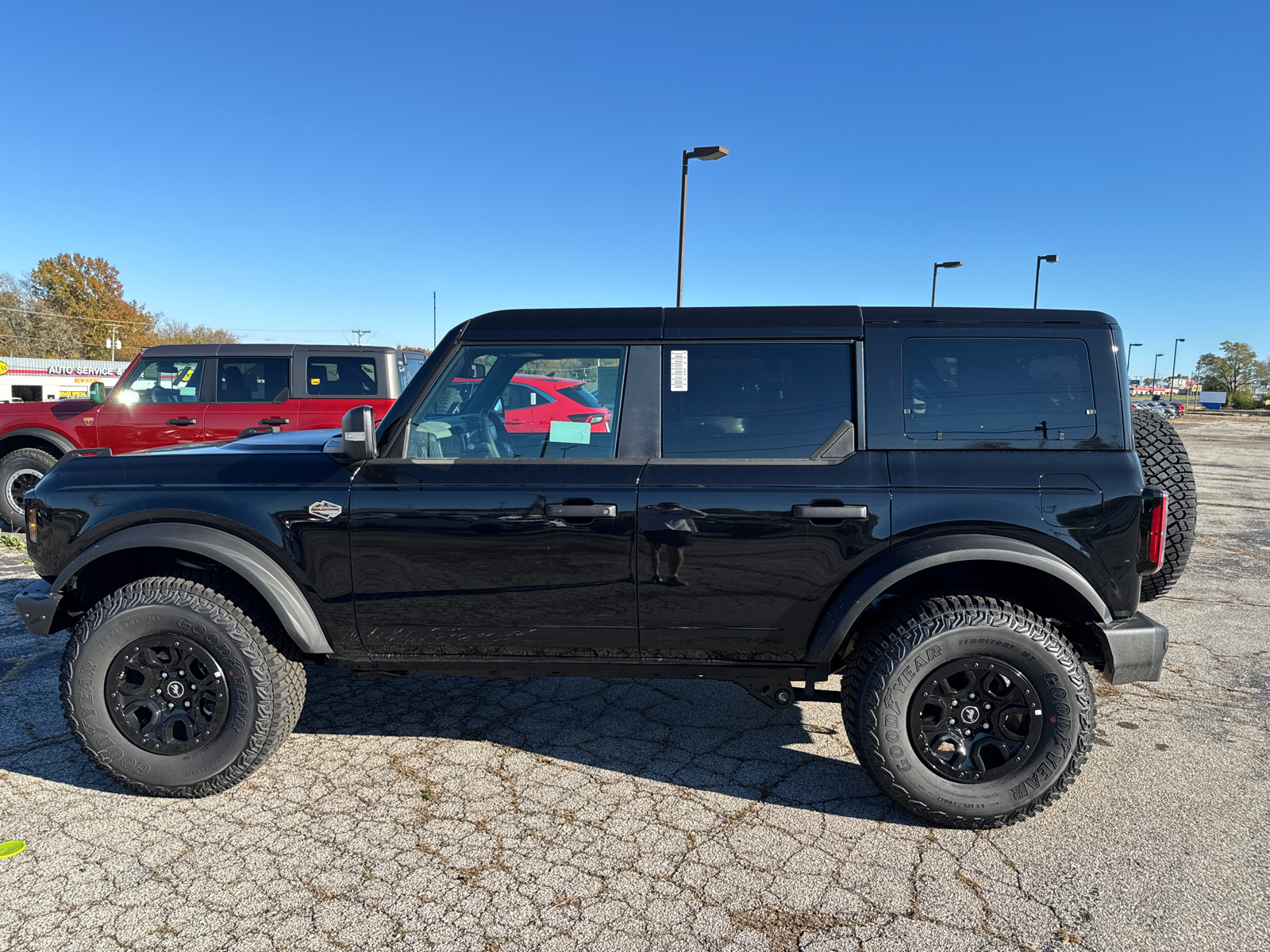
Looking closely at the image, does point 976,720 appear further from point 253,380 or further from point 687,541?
point 253,380

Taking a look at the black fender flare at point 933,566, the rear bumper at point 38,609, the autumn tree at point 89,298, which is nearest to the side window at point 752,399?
the black fender flare at point 933,566

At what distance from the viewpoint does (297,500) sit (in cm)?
315

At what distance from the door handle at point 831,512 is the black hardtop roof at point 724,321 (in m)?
0.67

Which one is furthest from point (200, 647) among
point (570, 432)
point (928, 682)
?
point (928, 682)

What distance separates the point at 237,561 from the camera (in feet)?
10.2

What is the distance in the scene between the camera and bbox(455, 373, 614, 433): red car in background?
319cm

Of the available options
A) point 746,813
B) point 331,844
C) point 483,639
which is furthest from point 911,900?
point 331,844

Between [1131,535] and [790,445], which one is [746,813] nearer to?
[790,445]

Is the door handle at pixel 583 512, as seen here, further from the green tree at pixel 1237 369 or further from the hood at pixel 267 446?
the green tree at pixel 1237 369

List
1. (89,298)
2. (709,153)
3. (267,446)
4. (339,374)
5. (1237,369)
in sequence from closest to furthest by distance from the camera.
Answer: (267,446), (339,374), (709,153), (89,298), (1237,369)

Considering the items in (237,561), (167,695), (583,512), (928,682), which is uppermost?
(583,512)

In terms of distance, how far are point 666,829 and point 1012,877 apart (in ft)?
3.81

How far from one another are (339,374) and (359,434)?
18.6 feet

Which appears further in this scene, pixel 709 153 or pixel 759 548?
pixel 709 153
